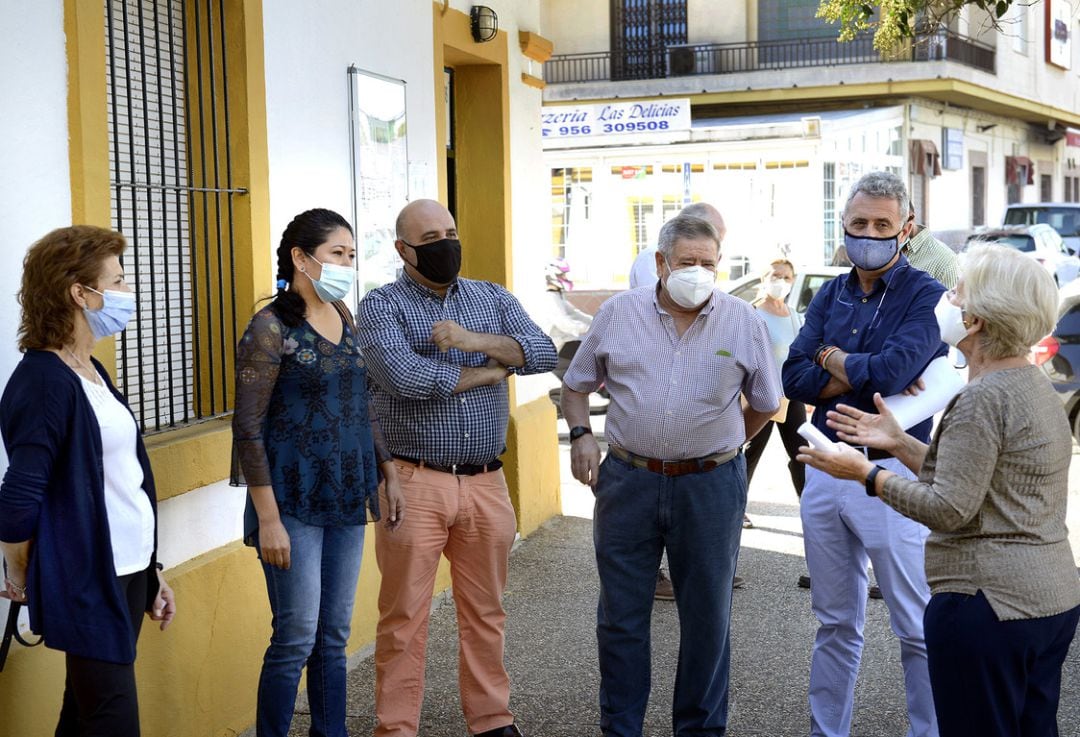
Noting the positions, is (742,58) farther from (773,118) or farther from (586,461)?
(586,461)

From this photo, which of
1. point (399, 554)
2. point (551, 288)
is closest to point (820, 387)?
point (399, 554)

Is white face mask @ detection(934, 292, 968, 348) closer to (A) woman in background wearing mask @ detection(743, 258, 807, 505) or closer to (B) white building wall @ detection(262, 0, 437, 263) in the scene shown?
(B) white building wall @ detection(262, 0, 437, 263)

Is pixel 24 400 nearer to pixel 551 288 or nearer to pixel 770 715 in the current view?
pixel 770 715

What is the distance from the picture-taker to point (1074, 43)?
131 feet

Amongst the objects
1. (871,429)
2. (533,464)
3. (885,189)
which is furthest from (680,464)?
(533,464)

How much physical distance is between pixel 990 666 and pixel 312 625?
2116mm

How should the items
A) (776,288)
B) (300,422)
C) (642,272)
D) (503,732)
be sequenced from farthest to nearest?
(776,288) < (642,272) < (503,732) < (300,422)

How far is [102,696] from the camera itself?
141 inches

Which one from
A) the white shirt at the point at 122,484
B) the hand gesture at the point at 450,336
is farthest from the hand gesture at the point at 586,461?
the white shirt at the point at 122,484

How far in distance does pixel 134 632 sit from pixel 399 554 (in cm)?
117

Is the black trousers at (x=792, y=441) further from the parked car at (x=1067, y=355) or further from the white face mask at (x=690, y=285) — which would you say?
the parked car at (x=1067, y=355)

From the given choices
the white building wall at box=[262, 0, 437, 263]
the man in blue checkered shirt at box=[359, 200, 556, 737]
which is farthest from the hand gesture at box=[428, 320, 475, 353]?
the white building wall at box=[262, 0, 437, 263]

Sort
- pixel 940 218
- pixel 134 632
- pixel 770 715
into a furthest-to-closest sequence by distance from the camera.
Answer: pixel 940 218, pixel 770 715, pixel 134 632

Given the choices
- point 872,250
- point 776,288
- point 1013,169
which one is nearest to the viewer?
point 872,250
